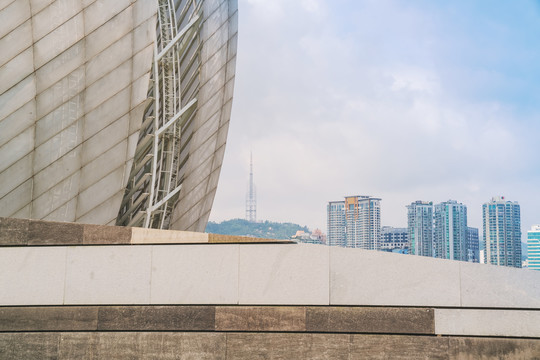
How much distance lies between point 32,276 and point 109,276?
3.81ft

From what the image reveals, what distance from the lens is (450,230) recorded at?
7116 inches

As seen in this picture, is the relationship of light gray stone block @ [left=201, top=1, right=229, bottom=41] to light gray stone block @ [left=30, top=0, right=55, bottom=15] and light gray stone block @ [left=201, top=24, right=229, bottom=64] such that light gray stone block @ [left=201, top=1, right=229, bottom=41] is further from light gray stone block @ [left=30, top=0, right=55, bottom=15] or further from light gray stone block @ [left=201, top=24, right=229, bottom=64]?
light gray stone block @ [left=30, top=0, right=55, bottom=15]

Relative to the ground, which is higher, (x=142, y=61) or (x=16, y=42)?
(x=142, y=61)

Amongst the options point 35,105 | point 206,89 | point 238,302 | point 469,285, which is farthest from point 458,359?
point 206,89

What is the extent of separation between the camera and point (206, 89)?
21.3 m

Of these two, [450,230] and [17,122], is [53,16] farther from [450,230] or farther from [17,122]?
[450,230]

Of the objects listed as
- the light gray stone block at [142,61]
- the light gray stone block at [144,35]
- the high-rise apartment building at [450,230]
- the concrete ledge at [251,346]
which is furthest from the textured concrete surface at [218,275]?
the high-rise apartment building at [450,230]

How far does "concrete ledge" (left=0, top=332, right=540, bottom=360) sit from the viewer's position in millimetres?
7840

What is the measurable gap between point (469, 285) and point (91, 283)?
17.8ft

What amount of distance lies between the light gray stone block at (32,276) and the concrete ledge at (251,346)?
1.69 ft

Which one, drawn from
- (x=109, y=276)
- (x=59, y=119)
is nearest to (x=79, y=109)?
(x=59, y=119)

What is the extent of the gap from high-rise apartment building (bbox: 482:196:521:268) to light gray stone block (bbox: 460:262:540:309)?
181615 millimetres

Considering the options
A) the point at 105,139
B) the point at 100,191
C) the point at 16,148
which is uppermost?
the point at 105,139

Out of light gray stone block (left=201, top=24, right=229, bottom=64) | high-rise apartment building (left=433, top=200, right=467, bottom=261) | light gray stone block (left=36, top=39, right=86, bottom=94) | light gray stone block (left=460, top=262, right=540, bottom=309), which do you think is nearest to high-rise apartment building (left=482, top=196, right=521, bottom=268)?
high-rise apartment building (left=433, top=200, right=467, bottom=261)
